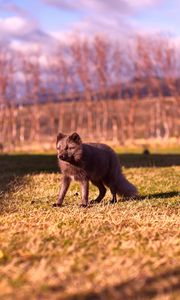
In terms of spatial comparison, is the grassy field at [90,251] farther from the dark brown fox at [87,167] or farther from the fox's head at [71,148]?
the fox's head at [71,148]

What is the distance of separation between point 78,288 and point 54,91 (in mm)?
67692

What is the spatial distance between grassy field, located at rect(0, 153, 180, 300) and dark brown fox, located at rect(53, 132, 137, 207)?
594 mm

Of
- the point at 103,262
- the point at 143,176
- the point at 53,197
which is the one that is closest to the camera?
the point at 103,262

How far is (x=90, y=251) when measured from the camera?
566 cm

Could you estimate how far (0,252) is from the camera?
5.59 m

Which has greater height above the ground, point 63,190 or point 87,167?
point 87,167

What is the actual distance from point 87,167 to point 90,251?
4.65m

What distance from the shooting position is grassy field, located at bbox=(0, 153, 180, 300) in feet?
14.2

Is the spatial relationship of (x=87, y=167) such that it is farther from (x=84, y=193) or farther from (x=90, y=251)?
(x=90, y=251)

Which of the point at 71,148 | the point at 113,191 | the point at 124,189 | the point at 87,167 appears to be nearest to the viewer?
the point at 71,148

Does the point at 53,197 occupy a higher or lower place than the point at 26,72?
lower

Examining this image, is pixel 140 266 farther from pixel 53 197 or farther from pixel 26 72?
pixel 26 72

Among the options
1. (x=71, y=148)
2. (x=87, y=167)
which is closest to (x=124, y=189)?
(x=87, y=167)

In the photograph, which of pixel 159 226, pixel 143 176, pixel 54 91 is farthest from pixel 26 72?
pixel 159 226
